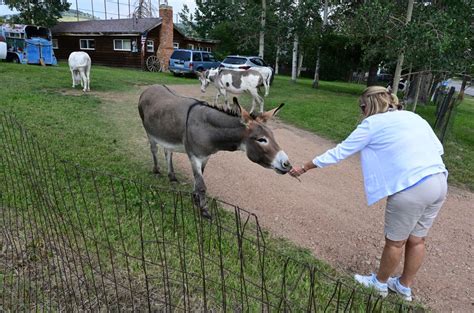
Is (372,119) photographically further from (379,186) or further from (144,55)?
(144,55)

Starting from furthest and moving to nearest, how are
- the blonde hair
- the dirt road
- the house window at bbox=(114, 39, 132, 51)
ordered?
the house window at bbox=(114, 39, 132, 51) → the dirt road → the blonde hair

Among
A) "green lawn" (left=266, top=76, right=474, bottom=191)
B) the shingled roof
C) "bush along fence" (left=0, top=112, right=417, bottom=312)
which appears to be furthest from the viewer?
the shingled roof

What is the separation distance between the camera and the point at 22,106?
373 inches

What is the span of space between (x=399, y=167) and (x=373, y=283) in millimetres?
1279

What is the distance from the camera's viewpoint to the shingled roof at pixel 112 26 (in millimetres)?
28578

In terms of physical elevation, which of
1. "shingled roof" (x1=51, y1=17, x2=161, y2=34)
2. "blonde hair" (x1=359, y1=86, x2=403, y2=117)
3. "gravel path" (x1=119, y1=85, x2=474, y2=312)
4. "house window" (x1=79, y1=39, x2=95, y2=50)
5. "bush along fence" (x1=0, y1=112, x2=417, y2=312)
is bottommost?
"gravel path" (x1=119, y1=85, x2=474, y2=312)

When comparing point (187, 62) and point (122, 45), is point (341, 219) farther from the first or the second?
point (122, 45)

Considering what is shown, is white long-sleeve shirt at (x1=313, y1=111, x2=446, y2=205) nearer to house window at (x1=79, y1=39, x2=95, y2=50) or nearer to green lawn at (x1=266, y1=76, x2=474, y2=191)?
green lawn at (x1=266, y1=76, x2=474, y2=191)

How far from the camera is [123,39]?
2958 cm

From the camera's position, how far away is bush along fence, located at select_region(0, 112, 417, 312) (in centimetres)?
275

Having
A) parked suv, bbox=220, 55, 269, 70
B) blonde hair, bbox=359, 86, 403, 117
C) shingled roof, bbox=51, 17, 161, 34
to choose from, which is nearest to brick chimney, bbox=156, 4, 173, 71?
shingled roof, bbox=51, 17, 161, 34

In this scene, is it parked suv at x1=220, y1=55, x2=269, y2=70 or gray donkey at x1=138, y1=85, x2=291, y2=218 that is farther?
parked suv at x1=220, y1=55, x2=269, y2=70

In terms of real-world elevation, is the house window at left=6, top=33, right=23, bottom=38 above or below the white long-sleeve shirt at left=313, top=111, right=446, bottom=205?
above

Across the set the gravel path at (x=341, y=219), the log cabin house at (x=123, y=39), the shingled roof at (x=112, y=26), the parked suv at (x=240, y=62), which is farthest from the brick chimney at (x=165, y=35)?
the gravel path at (x=341, y=219)
